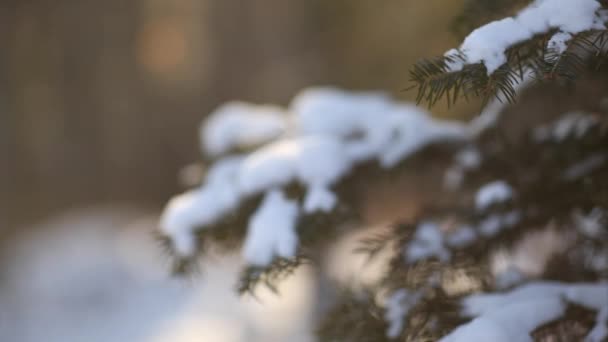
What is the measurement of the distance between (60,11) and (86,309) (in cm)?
282

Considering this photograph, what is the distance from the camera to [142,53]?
4.30m

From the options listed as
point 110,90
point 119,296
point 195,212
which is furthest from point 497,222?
point 110,90

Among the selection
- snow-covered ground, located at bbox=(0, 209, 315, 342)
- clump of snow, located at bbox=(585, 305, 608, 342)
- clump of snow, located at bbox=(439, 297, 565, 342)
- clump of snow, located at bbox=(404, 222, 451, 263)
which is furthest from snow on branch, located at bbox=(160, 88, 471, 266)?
snow-covered ground, located at bbox=(0, 209, 315, 342)

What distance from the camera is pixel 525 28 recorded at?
1.46ft

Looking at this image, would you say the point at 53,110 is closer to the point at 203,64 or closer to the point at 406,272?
the point at 203,64

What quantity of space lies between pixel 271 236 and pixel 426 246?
0.75ft

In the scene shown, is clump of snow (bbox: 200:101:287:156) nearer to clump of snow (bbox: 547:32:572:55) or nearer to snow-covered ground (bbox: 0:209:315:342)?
clump of snow (bbox: 547:32:572:55)

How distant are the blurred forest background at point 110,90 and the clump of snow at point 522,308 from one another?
3.54 meters

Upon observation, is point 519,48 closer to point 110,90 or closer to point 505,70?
point 505,70

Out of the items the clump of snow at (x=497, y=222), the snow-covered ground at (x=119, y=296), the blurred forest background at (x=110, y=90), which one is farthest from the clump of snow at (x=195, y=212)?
the blurred forest background at (x=110, y=90)

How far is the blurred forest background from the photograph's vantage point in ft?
13.5

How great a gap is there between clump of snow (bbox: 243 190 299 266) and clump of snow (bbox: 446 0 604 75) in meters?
0.29

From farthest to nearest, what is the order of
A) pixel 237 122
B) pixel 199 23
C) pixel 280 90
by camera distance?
1. pixel 199 23
2. pixel 280 90
3. pixel 237 122

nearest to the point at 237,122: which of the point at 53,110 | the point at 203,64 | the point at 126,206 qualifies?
the point at 203,64
